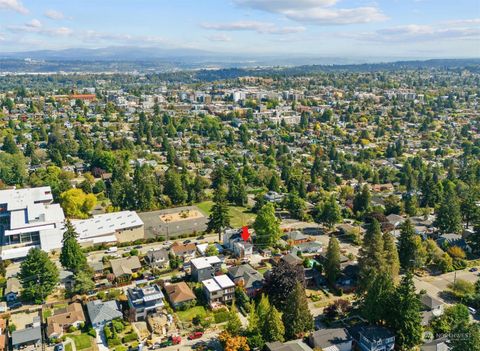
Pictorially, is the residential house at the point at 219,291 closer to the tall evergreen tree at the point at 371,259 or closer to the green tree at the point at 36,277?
the tall evergreen tree at the point at 371,259

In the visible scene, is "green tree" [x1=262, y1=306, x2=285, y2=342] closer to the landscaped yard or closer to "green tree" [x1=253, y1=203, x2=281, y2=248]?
the landscaped yard

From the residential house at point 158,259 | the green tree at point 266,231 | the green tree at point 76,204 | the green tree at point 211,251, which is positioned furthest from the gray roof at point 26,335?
the green tree at point 76,204

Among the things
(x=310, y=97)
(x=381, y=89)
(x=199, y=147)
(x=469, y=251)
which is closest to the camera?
(x=469, y=251)

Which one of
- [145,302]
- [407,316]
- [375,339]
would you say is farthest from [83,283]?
[407,316]

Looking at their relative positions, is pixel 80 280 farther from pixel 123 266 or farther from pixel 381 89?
pixel 381 89

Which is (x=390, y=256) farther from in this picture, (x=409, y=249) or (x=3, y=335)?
(x=3, y=335)

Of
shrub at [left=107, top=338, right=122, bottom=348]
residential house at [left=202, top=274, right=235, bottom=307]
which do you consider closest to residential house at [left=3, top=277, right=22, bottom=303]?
shrub at [left=107, top=338, right=122, bottom=348]

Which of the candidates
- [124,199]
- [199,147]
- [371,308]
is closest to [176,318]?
[371,308]
